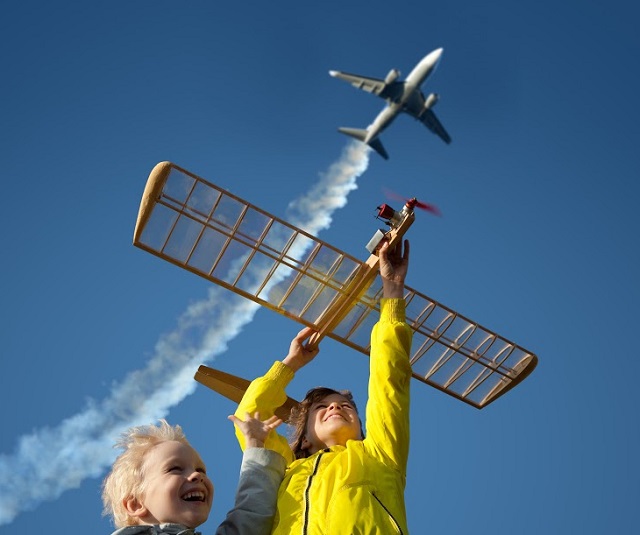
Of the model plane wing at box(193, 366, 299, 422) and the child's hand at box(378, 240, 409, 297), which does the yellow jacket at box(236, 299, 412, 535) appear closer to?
the child's hand at box(378, 240, 409, 297)

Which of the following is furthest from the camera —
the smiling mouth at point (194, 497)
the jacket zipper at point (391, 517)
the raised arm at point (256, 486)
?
the raised arm at point (256, 486)

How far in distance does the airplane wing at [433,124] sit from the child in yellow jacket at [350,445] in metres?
40.7

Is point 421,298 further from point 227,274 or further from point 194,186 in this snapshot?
point 194,186

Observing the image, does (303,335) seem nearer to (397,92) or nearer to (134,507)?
(134,507)

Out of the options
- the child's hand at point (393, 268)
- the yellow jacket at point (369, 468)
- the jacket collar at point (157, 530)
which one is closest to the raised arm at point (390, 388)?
the yellow jacket at point (369, 468)

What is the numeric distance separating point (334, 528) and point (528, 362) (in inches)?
275

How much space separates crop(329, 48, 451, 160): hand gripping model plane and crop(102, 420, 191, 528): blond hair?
41446 mm

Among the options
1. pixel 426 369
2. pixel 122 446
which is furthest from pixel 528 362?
pixel 122 446

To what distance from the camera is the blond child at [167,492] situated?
5.06 meters

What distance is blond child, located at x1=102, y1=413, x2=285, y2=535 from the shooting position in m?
5.06

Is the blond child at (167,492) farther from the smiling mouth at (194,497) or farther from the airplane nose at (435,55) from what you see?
the airplane nose at (435,55)

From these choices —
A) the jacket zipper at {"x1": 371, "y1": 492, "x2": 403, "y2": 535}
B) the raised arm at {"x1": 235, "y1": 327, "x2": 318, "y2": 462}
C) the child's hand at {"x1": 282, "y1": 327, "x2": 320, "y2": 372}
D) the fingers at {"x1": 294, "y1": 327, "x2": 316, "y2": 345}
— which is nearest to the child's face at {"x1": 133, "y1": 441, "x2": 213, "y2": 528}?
the jacket zipper at {"x1": 371, "y1": 492, "x2": 403, "y2": 535}

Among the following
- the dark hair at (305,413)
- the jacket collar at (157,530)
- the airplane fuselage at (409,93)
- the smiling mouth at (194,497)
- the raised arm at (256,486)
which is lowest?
the jacket collar at (157,530)

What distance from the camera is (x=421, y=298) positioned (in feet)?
38.0
